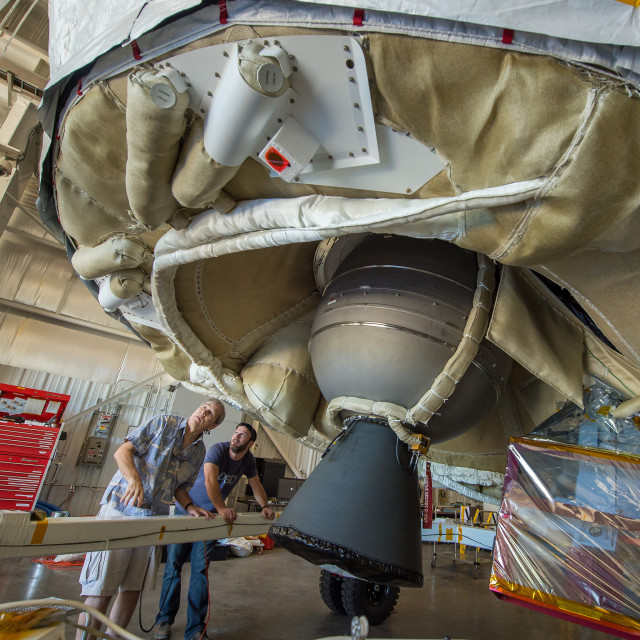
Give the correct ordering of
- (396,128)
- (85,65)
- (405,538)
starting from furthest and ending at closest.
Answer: (405,538) → (85,65) → (396,128)

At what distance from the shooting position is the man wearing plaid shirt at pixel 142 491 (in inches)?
91.0

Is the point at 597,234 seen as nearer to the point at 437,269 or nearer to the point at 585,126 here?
the point at 585,126

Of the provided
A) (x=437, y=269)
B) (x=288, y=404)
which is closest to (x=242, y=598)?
(x=288, y=404)

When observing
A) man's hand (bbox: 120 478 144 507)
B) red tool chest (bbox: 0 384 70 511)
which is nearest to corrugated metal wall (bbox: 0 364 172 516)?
red tool chest (bbox: 0 384 70 511)

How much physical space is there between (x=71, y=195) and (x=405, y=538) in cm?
171

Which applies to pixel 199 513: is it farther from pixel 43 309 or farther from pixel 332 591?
pixel 43 309

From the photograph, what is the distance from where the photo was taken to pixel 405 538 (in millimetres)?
1483

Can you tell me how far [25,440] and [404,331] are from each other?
20.8 feet

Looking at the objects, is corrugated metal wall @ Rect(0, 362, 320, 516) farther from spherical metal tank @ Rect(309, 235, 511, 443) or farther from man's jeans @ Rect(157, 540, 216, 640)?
spherical metal tank @ Rect(309, 235, 511, 443)

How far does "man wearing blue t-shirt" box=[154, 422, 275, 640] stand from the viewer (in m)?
2.88

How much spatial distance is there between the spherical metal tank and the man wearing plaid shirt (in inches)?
48.0

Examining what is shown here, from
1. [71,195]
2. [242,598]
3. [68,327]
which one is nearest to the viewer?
[71,195]

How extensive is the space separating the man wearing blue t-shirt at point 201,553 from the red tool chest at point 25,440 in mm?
3815

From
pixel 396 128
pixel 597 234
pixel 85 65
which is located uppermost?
pixel 85 65
